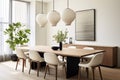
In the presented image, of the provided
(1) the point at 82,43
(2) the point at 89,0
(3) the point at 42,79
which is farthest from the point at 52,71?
(2) the point at 89,0

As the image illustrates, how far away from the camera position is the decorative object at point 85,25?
20.4 feet

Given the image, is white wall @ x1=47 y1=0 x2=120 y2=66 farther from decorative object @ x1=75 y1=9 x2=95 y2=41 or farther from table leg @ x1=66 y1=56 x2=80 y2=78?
table leg @ x1=66 y1=56 x2=80 y2=78

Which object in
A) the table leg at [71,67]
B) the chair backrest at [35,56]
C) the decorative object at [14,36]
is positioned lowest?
the table leg at [71,67]

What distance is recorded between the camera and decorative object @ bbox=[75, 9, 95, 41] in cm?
621

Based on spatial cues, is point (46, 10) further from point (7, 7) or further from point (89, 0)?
point (89, 0)

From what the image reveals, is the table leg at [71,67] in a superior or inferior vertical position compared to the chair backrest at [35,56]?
inferior

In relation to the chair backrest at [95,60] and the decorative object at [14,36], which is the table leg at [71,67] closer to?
the chair backrest at [95,60]

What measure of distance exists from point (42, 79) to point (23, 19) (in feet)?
14.7

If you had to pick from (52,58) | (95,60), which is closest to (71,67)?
(52,58)

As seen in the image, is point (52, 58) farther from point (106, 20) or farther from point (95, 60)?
point (106, 20)

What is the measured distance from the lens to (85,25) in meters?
6.42

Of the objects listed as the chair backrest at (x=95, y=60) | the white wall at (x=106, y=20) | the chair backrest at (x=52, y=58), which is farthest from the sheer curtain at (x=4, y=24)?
the chair backrest at (x=95, y=60)

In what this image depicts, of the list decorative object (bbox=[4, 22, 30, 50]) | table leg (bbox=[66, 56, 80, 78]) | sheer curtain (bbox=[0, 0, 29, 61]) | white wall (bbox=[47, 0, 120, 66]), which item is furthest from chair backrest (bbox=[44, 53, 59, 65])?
sheer curtain (bbox=[0, 0, 29, 61])

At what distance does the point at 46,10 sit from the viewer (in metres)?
8.20
